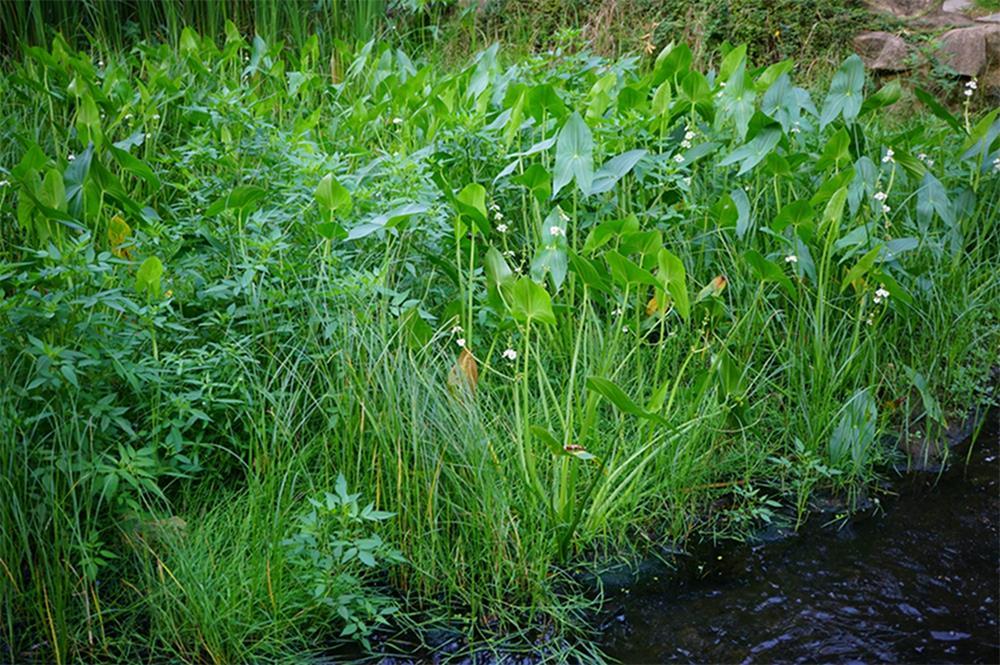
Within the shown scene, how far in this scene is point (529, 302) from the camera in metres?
2.53

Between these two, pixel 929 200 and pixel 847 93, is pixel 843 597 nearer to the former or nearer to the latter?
pixel 929 200

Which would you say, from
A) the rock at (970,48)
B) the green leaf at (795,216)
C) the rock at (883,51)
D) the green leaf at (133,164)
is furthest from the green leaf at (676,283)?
the rock at (970,48)

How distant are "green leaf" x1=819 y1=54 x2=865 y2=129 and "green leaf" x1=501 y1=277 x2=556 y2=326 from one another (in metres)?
1.55

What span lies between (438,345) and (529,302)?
1.38 ft

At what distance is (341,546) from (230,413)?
1.81 feet

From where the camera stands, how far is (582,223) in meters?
3.31

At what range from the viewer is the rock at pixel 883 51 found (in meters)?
5.12

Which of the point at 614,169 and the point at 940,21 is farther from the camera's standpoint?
the point at 940,21

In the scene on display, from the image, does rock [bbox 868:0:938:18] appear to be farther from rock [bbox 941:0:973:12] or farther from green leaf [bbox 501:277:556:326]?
green leaf [bbox 501:277:556:326]

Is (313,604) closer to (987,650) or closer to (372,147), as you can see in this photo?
(987,650)

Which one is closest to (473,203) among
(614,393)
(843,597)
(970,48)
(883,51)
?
(614,393)

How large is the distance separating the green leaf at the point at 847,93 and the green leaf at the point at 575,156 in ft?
3.52

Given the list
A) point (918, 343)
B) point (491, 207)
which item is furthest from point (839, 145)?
point (491, 207)

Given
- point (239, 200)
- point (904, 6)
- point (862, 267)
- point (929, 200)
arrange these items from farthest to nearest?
point (904, 6) → point (929, 200) → point (862, 267) → point (239, 200)
